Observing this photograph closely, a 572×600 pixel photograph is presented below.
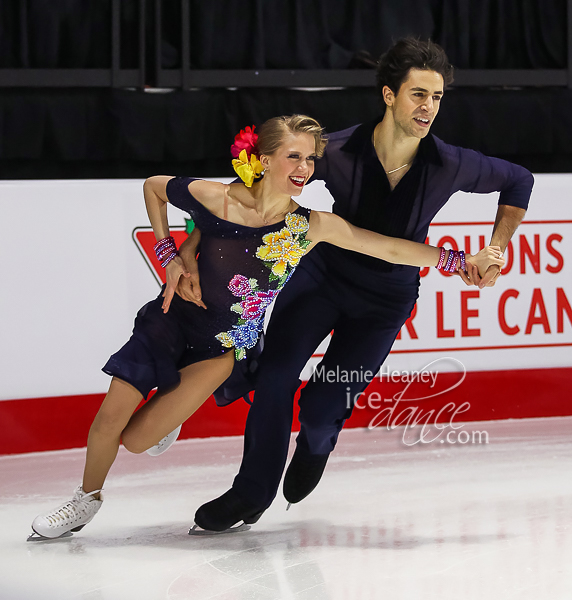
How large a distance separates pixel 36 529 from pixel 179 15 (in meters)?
3.07

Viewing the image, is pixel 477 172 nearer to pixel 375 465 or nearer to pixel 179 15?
pixel 375 465

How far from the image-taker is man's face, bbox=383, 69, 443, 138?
8.63 feet

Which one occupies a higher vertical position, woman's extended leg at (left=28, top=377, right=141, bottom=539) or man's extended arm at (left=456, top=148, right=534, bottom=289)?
man's extended arm at (left=456, top=148, right=534, bottom=289)

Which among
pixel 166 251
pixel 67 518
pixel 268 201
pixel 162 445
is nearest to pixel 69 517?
pixel 67 518

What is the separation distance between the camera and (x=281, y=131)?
247cm

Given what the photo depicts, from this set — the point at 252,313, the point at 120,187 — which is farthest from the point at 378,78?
the point at 120,187

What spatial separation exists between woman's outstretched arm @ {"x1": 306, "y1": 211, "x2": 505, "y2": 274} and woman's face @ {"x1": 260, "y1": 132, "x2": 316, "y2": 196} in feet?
0.49

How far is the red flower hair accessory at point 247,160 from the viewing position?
247 centimetres

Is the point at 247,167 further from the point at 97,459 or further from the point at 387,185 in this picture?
the point at 97,459

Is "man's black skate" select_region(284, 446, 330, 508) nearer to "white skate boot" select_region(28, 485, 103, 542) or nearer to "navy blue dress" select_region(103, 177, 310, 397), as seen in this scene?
"navy blue dress" select_region(103, 177, 310, 397)

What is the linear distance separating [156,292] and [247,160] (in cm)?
148

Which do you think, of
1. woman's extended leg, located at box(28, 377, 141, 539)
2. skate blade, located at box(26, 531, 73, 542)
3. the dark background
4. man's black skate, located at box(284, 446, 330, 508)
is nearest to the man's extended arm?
man's black skate, located at box(284, 446, 330, 508)

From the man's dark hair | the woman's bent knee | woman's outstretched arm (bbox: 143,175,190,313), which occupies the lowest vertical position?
the woman's bent knee

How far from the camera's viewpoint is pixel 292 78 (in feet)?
15.9
